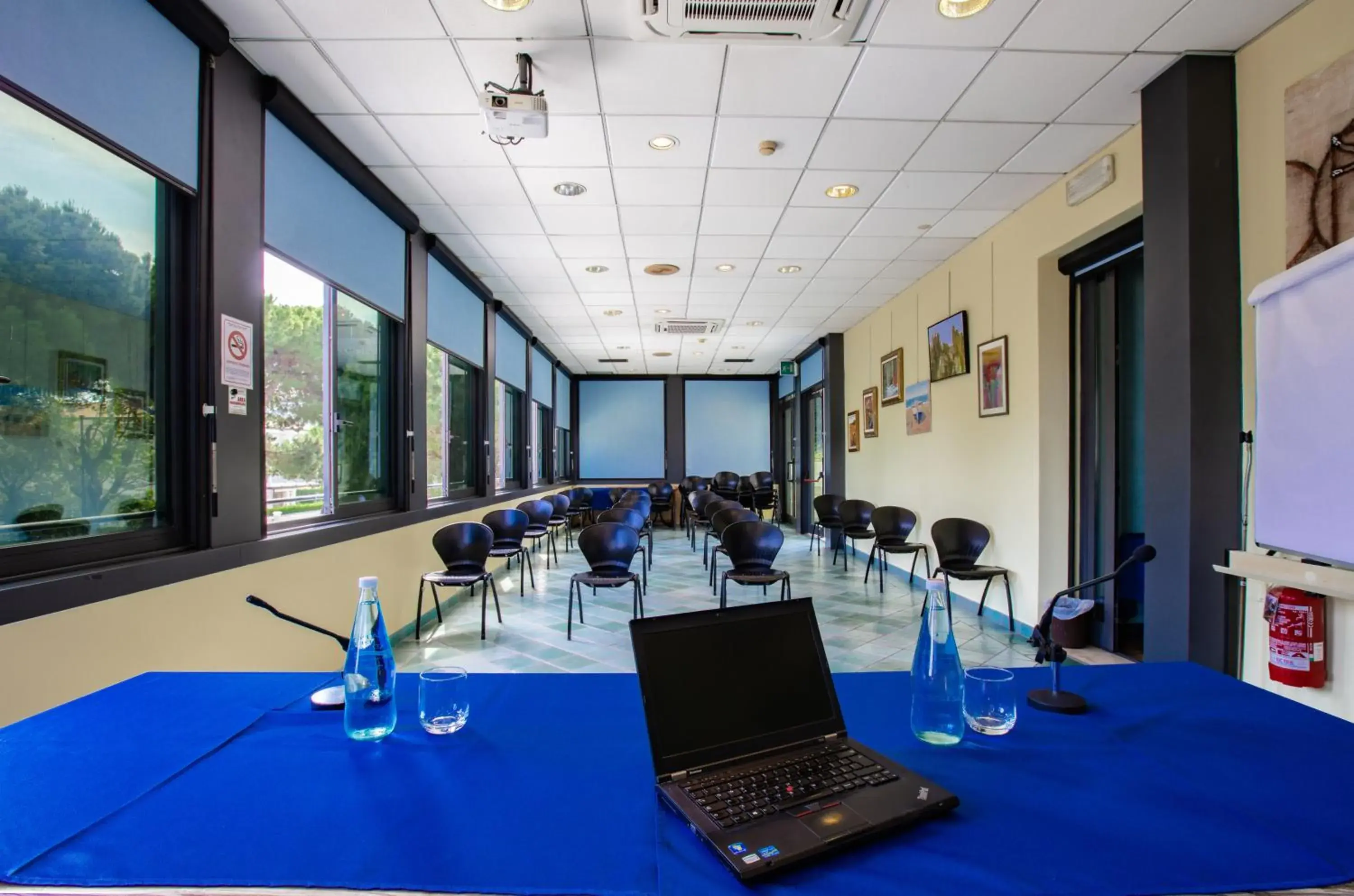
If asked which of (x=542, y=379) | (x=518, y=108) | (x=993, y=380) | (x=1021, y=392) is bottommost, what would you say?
(x=1021, y=392)

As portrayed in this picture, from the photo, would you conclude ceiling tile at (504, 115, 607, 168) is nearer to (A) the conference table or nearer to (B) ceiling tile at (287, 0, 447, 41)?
(B) ceiling tile at (287, 0, 447, 41)

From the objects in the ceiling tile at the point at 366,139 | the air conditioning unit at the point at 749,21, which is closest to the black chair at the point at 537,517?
the ceiling tile at the point at 366,139

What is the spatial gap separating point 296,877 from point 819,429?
10.7 m

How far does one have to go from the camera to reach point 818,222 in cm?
512

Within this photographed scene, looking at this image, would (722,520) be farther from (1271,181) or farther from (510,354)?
(1271,181)

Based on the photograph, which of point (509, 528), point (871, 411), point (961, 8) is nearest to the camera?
point (961, 8)

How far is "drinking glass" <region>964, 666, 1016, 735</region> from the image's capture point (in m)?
1.32

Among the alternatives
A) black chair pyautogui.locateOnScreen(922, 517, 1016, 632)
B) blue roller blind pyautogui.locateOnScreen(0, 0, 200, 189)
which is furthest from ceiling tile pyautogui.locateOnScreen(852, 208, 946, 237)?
blue roller blind pyautogui.locateOnScreen(0, 0, 200, 189)

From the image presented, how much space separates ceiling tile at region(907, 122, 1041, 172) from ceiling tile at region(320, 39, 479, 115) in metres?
2.58

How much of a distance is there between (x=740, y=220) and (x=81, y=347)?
13.3 ft

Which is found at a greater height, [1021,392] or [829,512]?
[1021,392]

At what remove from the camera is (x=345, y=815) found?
1.02 metres

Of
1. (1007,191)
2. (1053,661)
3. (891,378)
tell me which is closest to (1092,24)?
(1007,191)

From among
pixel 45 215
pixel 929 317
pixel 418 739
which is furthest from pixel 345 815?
pixel 929 317
